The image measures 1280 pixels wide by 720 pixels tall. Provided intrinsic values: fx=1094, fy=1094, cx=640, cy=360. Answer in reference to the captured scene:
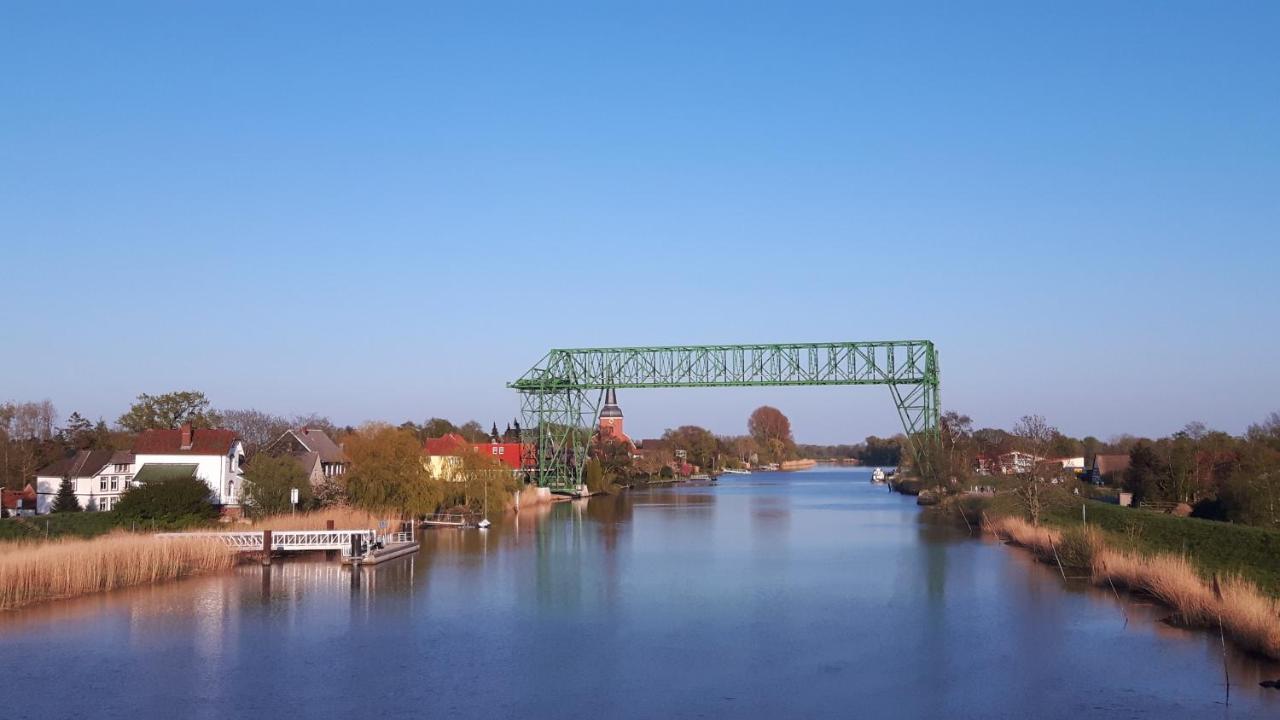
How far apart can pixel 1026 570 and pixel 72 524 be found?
31.8 meters

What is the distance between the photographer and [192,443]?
52.2 meters

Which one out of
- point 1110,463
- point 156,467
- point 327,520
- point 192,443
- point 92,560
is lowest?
point 92,560

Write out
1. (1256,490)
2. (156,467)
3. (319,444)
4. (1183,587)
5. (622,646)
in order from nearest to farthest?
1. (622,646)
2. (1183,587)
3. (1256,490)
4. (156,467)
5. (319,444)

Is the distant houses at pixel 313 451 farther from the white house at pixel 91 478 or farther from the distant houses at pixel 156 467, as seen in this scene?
the white house at pixel 91 478

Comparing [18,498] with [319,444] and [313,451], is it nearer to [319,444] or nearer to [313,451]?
[313,451]

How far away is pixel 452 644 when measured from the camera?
892 inches

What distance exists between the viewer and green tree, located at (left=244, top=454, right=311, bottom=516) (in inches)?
1763

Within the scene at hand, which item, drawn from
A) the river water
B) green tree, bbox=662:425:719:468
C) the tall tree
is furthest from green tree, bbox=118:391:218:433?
the tall tree

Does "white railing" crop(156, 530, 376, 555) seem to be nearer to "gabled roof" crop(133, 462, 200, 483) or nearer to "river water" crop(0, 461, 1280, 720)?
"river water" crop(0, 461, 1280, 720)

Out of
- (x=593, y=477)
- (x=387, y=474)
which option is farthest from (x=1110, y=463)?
(x=387, y=474)

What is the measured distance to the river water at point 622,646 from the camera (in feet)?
58.0

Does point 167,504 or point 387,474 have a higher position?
point 387,474

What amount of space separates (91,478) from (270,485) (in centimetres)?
1306

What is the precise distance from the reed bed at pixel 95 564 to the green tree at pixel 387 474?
43.3 feet
